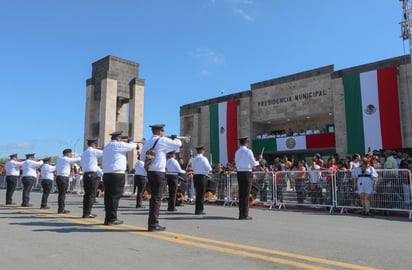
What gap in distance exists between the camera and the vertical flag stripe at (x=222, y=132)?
111ft

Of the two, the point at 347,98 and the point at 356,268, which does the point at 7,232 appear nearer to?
the point at 356,268

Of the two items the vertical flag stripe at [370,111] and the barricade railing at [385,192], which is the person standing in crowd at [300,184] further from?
the vertical flag stripe at [370,111]

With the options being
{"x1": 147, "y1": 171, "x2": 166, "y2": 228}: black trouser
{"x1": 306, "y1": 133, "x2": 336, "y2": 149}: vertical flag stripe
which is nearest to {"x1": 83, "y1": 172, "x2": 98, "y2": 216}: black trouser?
{"x1": 147, "y1": 171, "x2": 166, "y2": 228}: black trouser

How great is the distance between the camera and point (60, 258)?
14.3 ft

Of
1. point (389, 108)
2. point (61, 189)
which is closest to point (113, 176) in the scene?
point (61, 189)

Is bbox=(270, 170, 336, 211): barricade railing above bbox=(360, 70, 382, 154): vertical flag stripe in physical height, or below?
below

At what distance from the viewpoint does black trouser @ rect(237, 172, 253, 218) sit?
869 centimetres

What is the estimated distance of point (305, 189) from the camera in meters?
12.1

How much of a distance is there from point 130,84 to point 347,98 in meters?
20.1

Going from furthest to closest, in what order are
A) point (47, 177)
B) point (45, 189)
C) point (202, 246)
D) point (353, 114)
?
1. point (353, 114)
2. point (47, 177)
3. point (45, 189)
4. point (202, 246)

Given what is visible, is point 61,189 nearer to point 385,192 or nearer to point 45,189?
point 45,189

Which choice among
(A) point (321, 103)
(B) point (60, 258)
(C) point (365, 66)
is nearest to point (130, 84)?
(A) point (321, 103)

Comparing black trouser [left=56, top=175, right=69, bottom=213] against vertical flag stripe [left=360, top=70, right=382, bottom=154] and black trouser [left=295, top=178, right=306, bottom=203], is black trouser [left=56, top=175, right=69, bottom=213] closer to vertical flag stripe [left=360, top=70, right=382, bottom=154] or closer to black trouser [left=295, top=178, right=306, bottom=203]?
black trouser [left=295, top=178, right=306, bottom=203]

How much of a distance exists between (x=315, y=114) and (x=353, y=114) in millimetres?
3546
